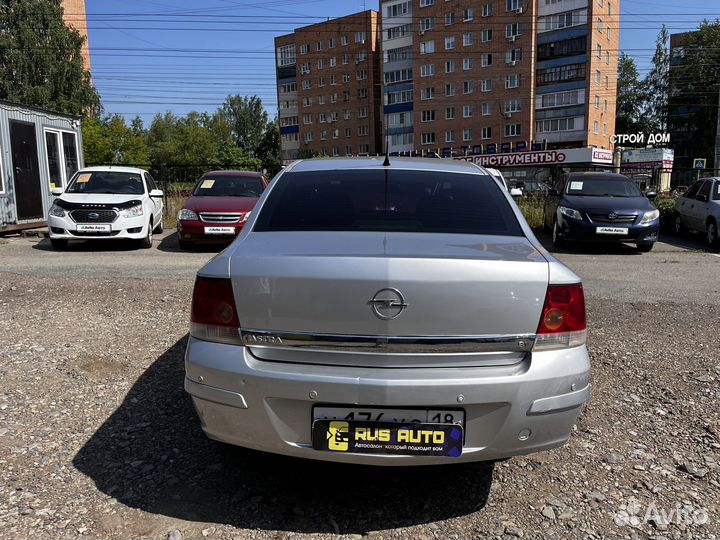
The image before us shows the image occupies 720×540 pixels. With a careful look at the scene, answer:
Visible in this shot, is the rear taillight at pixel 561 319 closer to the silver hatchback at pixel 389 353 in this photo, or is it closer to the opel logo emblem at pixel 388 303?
the silver hatchback at pixel 389 353

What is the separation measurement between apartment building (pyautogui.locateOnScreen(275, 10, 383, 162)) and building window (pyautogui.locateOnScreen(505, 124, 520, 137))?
734 inches

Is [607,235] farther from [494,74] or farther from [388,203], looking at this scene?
[494,74]

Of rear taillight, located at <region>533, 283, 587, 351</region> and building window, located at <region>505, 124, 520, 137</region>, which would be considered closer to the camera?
rear taillight, located at <region>533, 283, 587, 351</region>

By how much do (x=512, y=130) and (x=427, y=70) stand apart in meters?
13.2

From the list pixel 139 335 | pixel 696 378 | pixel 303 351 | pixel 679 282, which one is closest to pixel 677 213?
pixel 679 282

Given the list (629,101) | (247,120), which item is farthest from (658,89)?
(247,120)

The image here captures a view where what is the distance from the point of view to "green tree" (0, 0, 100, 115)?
4191cm

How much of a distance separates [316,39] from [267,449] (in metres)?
85.9

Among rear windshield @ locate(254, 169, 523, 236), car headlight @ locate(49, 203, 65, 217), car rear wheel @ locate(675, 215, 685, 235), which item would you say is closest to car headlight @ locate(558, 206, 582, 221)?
car rear wheel @ locate(675, 215, 685, 235)

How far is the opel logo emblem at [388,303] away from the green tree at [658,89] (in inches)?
3234

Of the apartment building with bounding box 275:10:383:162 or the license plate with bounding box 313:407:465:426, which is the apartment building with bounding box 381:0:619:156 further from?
the license plate with bounding box 313:407:465:426

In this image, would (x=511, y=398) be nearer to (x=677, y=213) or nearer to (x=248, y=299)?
(x=248, y=299)

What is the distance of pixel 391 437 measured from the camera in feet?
7.92

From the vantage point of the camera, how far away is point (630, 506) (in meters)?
2.80
